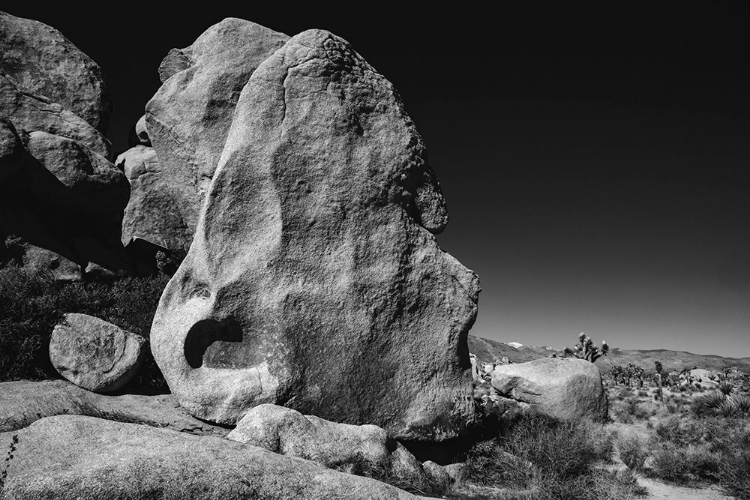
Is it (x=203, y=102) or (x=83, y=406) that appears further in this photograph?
(x=203, y=102)

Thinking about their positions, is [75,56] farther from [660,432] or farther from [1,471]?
[660,432]

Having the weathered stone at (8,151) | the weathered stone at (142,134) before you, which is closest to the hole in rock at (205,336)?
the weathered stone at (8,151)

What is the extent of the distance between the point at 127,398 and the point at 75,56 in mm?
12187

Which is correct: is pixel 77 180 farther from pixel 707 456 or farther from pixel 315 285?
pixel 707 456

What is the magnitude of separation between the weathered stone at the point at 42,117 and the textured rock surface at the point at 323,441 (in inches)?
403

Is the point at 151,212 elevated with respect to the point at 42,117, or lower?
lower

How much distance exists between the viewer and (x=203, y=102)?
11.1 meters

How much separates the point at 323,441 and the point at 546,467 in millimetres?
3679

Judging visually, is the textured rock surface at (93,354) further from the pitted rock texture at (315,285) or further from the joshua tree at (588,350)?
the joshua tree at (588,350)

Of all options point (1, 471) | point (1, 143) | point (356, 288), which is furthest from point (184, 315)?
point (1, 143)

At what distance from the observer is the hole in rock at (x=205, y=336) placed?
8219mm

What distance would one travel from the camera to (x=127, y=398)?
8.43 metres

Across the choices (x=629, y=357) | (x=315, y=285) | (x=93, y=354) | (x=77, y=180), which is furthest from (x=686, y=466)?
(x=629, y=357)

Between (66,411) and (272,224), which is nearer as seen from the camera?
(66,411)
